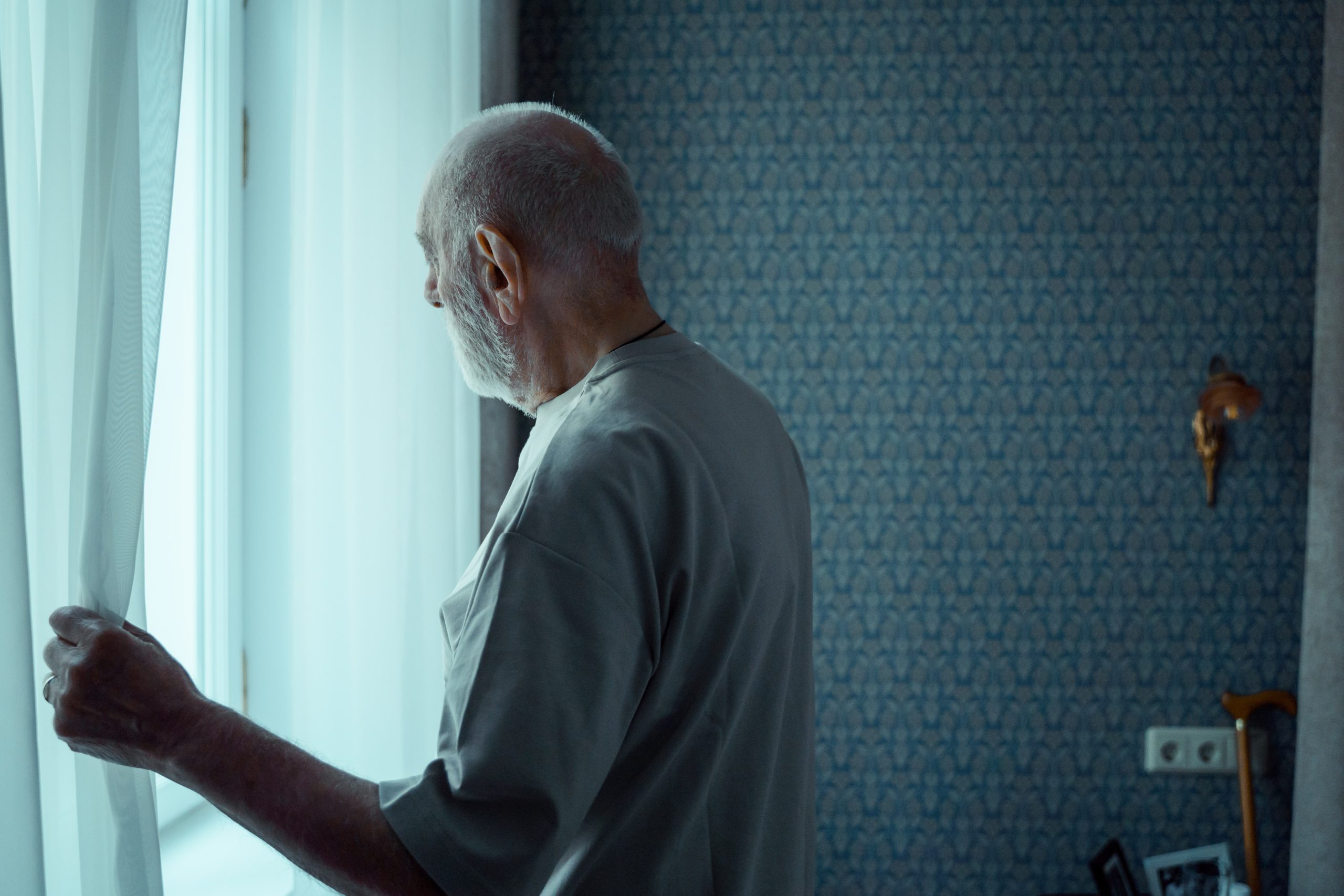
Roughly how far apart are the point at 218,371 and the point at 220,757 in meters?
0.90

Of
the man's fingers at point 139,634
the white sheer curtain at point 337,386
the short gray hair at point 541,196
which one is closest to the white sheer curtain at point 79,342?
the man's fingers at point 139,634

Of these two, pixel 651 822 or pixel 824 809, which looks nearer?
pixel 651 822

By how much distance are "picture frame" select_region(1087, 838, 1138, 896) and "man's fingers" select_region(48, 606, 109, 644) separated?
203 cm

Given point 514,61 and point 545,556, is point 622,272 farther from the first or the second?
point 514,61

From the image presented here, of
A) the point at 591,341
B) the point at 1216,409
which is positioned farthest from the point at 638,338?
the point at 1216,409

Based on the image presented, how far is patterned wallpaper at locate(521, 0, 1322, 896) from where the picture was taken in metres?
2.18

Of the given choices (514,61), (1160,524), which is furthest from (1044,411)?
(514,61)

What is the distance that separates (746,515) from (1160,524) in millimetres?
1695

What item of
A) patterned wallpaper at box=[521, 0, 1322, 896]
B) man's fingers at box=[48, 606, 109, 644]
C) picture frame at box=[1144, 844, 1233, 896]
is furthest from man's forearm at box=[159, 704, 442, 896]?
picture frame at box=[1144, 844, 1233, 896]

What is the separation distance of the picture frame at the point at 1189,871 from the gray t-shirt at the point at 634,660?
4.91 feet

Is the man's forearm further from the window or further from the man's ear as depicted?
the window

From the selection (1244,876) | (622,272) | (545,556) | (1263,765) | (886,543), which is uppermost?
(622,272)

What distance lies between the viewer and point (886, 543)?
7.32ft

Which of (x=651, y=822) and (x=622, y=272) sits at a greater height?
(x=622, y=272)
